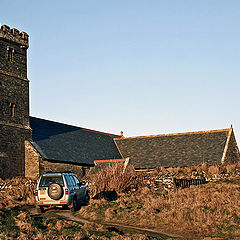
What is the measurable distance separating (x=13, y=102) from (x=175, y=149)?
19021 millimetres

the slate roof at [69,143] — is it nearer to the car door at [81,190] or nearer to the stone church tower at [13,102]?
the stone church tower at [13,102]

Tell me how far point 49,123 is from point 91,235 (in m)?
28.9

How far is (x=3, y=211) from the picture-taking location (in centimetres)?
1786

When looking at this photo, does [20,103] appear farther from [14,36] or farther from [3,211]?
[3,211]

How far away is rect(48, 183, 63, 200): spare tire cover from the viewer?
59.2 ft

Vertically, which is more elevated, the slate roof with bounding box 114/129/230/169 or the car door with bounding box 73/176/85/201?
the slate roof with bounding box 114/129/230/169

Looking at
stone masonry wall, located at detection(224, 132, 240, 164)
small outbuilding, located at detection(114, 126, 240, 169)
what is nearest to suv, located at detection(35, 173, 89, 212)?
small outbuilding, located at detection(114, 126, 240, 169)

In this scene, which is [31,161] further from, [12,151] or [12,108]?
[12,108]

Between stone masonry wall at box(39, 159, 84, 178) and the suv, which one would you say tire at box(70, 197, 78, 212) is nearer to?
the suv

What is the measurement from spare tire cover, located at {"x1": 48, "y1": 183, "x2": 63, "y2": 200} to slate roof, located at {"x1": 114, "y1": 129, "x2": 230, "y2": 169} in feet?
73.5

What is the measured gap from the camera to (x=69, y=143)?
132 ft

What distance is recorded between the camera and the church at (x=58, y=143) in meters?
33.8

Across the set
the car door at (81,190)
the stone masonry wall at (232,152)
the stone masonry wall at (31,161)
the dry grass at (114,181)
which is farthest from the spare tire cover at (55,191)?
the stone masonry wall at (232,152)

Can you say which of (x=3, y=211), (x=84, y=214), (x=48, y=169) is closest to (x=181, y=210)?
(x=84, y=214)
